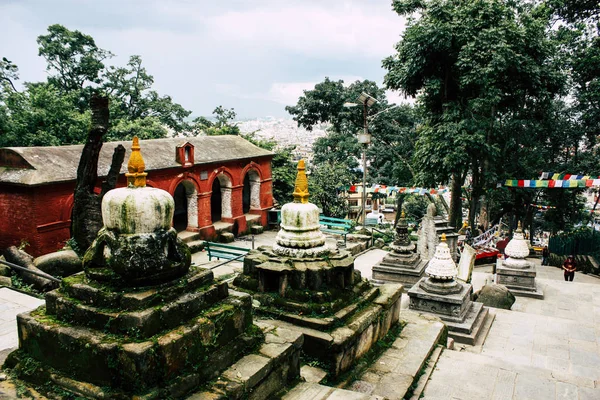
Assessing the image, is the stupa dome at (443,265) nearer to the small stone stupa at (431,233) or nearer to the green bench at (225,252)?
the green bench at (225,252)

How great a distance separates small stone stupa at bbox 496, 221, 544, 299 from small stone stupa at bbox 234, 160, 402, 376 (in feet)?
20.9

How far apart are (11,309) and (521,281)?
12.1 m

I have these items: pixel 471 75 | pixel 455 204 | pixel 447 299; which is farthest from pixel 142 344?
pixel 455 204

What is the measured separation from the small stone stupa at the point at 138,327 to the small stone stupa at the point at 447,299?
5018mm

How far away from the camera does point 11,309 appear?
809 cm

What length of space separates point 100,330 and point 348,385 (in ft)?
9.94

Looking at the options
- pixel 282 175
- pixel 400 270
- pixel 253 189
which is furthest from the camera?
pixel 282 175

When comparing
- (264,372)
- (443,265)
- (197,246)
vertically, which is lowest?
(197,246)

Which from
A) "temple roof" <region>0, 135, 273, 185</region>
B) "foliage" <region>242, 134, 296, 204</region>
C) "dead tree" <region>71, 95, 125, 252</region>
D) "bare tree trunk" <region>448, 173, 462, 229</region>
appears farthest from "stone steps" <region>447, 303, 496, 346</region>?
"foliage" <region>242, 134, 296, 204</region>

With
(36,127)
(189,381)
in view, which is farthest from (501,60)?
(36,127)

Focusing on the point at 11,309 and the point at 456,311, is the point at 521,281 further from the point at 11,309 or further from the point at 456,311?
the point at 11,309

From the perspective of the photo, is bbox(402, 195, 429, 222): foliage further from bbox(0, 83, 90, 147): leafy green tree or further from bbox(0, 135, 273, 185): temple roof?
bbox(0, 83, 90, 147): leafy green tree

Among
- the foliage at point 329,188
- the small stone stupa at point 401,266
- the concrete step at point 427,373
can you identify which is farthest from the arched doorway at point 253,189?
the concrete step at point 427,373

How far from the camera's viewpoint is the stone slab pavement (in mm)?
6778
